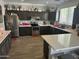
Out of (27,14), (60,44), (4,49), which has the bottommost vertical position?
(4,49)

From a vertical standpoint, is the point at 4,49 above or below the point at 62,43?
below

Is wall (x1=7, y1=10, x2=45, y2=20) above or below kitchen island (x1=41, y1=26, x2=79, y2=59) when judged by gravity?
above

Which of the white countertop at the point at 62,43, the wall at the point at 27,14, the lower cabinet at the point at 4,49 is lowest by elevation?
the lower cabinet at the point at 4,49

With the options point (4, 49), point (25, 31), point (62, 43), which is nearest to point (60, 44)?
point (62, 43)

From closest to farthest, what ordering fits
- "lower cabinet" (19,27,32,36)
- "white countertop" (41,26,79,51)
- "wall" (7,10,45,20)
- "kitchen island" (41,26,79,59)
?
"kitchen island" (41,26,79,59) → "white countertop" (41,26,79,51) → "lower cabinet" (19,27,32,36) → "wall" (7,10,45,20)

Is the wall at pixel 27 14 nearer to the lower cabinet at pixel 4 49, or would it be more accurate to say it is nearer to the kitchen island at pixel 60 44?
the lower cabinet at pixel 4 49

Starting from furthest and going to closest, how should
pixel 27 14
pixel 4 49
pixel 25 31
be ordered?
pixel 27 14
pixel 25 31
pixel 4 49

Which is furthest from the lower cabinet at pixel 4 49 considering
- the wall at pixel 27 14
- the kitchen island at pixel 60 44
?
the wall at pixel 27 14

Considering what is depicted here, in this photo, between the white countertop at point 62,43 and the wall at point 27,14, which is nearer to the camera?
the white countertop at point 62,43

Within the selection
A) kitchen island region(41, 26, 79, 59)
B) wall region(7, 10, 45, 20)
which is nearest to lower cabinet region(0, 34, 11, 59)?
kitchen island region(41, 26, 79, 59)

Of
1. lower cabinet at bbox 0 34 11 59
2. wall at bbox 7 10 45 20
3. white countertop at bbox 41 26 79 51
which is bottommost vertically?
lower cabinet at bbox 0 34 11 59

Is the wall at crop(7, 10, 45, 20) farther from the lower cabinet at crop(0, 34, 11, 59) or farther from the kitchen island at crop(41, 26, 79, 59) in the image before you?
the kitchen island at crop(41, 26, 79, 59)

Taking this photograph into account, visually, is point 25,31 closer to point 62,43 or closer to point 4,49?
point 4,49

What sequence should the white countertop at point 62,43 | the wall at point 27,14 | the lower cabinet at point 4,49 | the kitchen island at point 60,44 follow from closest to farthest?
the kitchen island at point 60,44, the white countertop at point 62,43, the lower cabinet at point 4,49, the wall at point 27,14
